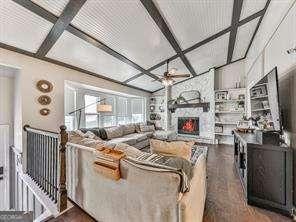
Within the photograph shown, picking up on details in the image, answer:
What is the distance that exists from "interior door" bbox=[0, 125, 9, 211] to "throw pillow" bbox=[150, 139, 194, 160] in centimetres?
340

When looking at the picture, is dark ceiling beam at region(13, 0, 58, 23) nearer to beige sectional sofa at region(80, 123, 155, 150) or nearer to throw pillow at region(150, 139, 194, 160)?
throw pillow at region(150, 139, 194, 160)

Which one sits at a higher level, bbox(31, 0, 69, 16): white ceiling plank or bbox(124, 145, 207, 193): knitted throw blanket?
bbox(31, 0, 69, 16): white ceiling plank

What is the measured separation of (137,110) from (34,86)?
5146mm

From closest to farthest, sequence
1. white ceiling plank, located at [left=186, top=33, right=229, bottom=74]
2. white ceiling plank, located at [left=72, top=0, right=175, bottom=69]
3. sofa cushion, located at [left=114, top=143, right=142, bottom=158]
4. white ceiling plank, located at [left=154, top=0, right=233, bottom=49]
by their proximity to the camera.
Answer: sofa cushion, located at [left=114, top=143, right=142, bottom=158] → white ceiling plank, located at [left=72, top=0, right=175, bottom=69] → white ceiling plank, located at [left=154, top=0, right=233, bottom=49] → white ceiling plank, located at [left=186, top=33, right=229, bottom=74]

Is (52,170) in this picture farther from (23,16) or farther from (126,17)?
(126,17)

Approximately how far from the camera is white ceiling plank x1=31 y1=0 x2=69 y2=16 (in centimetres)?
241

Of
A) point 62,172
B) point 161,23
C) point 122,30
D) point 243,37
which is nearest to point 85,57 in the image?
point 122,30

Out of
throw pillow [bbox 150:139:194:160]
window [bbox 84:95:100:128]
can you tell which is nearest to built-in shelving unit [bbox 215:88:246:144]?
window [bbox 84:95:100:128]

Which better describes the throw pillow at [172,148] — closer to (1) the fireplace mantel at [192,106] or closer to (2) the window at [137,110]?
(1) the fireplace mantel at [192,106]

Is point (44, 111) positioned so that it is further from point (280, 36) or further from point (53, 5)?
point (280, 36)

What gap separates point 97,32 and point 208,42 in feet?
9.56

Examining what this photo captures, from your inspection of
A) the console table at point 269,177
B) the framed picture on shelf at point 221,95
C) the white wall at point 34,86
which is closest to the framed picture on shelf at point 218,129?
the framed picture on shelf at point 221,95

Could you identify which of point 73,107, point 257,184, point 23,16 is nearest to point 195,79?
point 73,107

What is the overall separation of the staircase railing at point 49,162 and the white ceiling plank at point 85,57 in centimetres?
165
